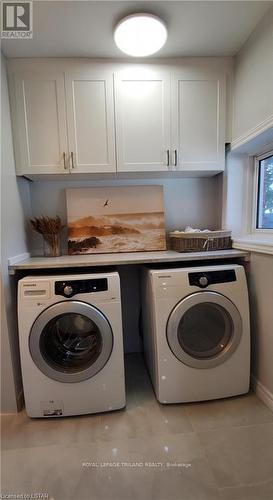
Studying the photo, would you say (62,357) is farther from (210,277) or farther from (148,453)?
(210,277)

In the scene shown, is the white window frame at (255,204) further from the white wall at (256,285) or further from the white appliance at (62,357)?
the white appliance at (62,357)

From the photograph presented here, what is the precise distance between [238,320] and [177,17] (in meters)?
1.82

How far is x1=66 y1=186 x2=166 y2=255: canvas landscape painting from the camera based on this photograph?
1.97 m

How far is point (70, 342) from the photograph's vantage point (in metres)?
1.59

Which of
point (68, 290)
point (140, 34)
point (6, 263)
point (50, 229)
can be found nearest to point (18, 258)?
point (6, 263)

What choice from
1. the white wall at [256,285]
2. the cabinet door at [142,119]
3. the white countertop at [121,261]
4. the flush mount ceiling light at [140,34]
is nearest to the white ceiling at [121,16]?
the flush mount ceiling light at [140,34]

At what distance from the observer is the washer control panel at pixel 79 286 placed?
1.38m

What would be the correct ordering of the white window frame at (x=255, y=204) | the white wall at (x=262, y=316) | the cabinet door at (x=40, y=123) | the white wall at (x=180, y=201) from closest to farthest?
the white wall at (x=262, y=316) < the cabinet door at (x=40, y=123) < the white window frame at (x=255, y=204) < the white wall at (x=180, y=201)

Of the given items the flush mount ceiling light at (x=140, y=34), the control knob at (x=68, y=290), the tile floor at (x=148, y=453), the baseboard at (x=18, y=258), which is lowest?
the tile floor at (x=148, y=453)

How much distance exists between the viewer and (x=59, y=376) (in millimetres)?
1413

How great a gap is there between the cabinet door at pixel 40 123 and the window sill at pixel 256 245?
1.37 meters

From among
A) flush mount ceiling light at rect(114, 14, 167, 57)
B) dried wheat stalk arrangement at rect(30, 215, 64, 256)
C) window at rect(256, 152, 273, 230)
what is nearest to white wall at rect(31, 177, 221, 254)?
dried wheat stalk arrangement at rect(30, 215, 64, 256)

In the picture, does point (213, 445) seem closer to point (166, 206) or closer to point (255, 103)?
point (166, 206)

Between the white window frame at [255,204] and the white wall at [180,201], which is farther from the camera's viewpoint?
the white wall at [180,201]
